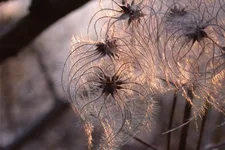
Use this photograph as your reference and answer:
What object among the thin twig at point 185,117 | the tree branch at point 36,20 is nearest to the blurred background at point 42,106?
the tree branch at point 36,20

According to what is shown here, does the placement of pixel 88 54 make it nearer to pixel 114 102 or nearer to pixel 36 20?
pixel 114 102

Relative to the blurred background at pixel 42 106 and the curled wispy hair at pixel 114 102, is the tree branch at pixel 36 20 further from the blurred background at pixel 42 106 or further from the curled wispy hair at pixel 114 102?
the blurred background at pixel 42 106

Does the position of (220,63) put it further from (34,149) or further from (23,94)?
(23,94)

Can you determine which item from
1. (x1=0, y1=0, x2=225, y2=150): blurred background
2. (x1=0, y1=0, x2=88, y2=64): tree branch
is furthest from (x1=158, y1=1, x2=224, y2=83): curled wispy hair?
(x1=0, y1=0, x2=225, y2=150): blurred background

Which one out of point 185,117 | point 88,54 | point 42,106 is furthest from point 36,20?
point 42,106

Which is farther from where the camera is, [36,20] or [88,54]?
[36,20]

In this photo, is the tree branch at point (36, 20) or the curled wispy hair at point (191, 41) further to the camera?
the tree branch at point (36, 20)

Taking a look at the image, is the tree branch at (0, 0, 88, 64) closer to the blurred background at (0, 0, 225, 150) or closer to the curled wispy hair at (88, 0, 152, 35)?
the curled wispy hair at (88, 0, 152, 35)

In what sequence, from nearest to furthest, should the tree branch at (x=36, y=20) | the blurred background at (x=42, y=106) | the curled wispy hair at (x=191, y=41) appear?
the curled wispy hair at (x=191, y=41) → the tree branch at (x=36, y=20) → the blurred background at (x=42, y=106)

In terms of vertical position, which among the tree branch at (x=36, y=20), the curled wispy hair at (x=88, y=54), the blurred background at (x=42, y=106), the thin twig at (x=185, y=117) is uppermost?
the blurred background at (x=42, y=106)

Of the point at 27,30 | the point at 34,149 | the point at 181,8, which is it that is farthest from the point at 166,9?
the point at 34,149

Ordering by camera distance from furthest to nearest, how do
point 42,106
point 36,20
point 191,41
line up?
point 42,106
point 36,20
point 191,41
